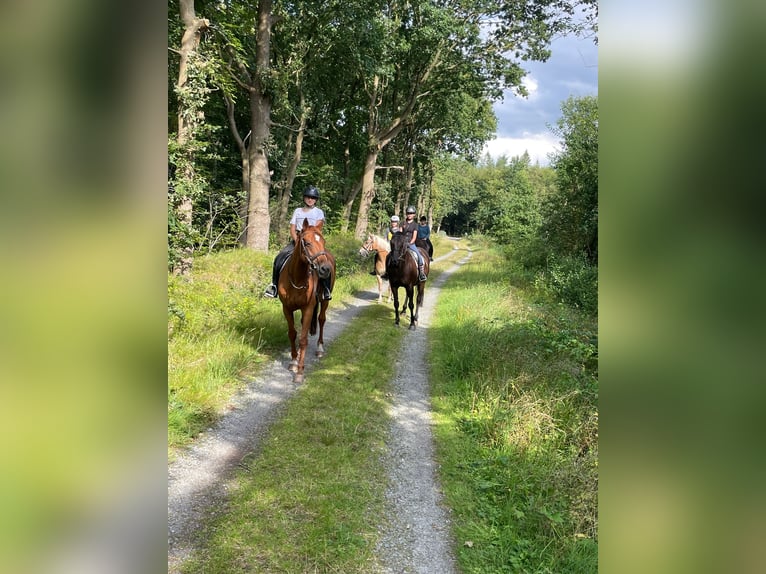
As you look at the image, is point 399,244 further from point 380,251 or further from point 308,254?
point 308,254

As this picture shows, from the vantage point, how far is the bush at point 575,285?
14.0 m

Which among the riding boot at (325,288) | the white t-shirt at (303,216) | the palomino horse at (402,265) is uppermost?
the white t-shirt at (303,216)

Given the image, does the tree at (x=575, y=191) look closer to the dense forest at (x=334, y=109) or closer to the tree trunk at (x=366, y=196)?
the dense forest at (x=334, y=109)

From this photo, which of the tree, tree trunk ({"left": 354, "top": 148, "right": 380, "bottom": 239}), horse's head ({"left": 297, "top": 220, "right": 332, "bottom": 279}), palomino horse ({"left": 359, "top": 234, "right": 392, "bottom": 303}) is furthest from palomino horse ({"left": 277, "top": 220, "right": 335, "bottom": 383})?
tree trunk ({"left": 354, "top": 148, "right": 380, "bottom": 239})

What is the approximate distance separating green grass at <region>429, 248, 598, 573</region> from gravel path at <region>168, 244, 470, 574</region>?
0.70 feet

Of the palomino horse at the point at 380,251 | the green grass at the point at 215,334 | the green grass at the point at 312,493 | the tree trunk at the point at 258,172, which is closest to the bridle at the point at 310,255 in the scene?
the green grass at the point at 312,493

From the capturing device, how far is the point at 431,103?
82.3ft

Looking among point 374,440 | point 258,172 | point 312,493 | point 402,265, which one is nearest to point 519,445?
point 374,440

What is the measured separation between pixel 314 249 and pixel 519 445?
3986mm

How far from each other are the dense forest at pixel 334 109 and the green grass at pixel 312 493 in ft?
12.8
